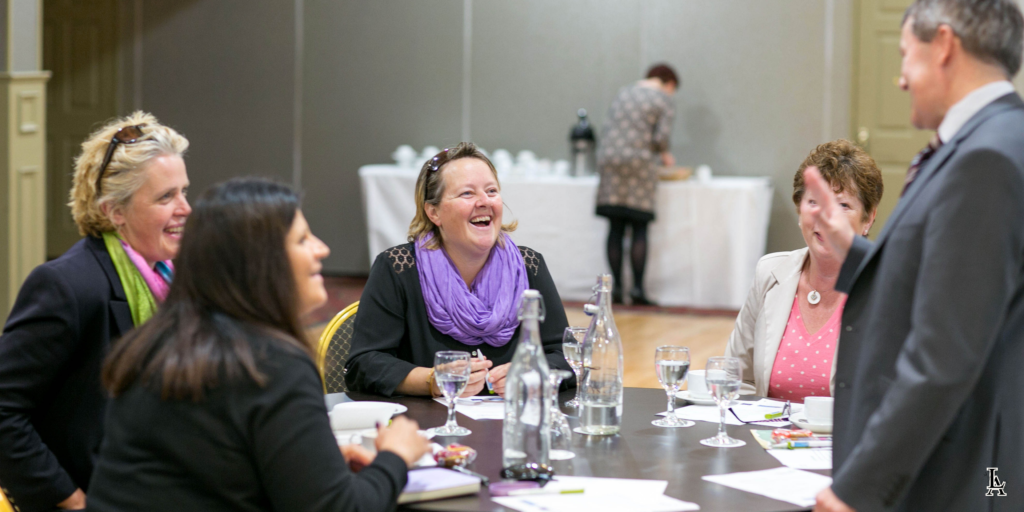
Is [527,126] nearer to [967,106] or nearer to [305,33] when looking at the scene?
[305,33]

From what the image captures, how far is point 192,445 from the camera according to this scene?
1387mm

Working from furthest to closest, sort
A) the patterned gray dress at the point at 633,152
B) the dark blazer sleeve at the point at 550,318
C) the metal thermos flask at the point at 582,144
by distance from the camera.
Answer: the metal thermos flask at the point at 582,144 → the patterned gray dress at the point at 633,152 → the dark blazer sleeve at the point at 550,318

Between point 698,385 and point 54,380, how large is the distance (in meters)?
1.34

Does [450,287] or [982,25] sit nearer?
[982,25]

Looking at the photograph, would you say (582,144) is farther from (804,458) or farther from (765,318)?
(804,458)

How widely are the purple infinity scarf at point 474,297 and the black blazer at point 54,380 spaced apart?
2.54ft

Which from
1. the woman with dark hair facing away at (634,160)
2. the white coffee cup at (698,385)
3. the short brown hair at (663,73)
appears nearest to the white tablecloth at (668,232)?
the woman with dark hair facing away at (634,160)

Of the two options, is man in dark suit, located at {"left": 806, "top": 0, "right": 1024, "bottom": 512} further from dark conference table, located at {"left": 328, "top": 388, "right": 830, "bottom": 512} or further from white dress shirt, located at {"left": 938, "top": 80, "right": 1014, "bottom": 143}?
dark conference table, located at {"left": 328, "top": 388, "right": 830, "bottom": 512}

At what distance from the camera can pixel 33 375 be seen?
1861mm

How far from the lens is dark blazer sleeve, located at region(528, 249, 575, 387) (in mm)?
2536

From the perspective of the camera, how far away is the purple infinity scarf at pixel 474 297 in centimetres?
246

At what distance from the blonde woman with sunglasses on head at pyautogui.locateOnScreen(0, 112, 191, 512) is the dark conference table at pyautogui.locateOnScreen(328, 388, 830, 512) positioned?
24.6 inches

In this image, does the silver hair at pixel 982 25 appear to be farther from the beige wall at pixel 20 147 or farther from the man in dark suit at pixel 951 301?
the beige wall at pixel 20 147

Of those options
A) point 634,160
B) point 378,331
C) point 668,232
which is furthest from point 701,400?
point 668,232
